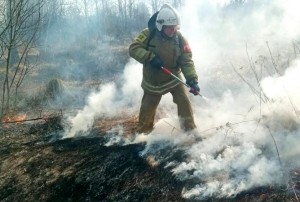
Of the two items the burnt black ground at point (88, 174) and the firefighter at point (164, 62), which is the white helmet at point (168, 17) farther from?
the burnt black ground at point (88, 174)

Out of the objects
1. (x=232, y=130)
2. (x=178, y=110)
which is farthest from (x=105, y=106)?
(x=232, y=130)

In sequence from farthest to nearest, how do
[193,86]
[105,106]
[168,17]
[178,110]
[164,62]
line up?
1. [105,106]
2. [178,110]
3. [164,62]
4. [193,86]
5. [168,17]

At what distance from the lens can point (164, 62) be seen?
5605 mm

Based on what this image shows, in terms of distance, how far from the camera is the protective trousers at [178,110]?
5660 millimetres

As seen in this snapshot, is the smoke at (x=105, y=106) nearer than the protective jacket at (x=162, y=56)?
No

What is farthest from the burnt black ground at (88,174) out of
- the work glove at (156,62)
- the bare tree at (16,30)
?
the bare tree at (16,30)

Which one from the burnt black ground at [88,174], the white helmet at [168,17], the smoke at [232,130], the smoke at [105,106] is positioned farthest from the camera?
the smoke at [105,106]

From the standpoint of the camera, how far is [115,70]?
1748 centimetres

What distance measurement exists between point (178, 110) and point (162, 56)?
2.98 feet

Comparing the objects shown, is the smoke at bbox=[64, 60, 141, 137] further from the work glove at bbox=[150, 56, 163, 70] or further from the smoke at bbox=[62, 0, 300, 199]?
the work glove at bbox=[150, 56, 163, 70]

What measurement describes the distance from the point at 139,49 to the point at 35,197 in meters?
2.56

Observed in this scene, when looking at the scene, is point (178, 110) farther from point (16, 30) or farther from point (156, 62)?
point (16, 30)

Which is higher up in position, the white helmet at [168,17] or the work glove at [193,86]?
the white helmet at [168,17]

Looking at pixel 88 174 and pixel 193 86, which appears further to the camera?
pixel 193 86
